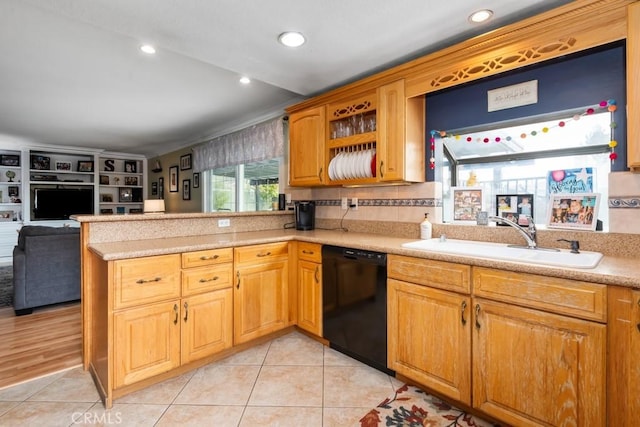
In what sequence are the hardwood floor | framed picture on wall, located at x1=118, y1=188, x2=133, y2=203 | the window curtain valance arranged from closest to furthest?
1. the hardwood floor
2. the window curtain valance
3. framed picture on wall, located at x1=118, y1=188, x2=133, y2=203

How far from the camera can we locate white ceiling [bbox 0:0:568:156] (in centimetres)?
179

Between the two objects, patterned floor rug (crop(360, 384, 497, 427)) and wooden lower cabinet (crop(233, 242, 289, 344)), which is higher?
wooden lower cabinet (crop(233, 242, 289, 344))

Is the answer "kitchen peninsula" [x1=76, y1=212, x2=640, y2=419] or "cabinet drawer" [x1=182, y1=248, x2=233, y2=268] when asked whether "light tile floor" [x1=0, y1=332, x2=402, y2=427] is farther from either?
"cabinet drawer" [x1=182, y1=248, x2=233, y2=268]

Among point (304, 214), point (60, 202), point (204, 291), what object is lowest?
point (204, 291)

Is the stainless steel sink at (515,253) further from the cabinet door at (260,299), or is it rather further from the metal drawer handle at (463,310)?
the cabinet door at (260,299)

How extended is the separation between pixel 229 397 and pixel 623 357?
1.91m

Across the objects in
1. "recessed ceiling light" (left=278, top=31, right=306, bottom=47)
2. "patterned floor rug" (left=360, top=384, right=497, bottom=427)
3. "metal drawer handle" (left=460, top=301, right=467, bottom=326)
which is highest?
"recessed ceiling light" (left=278, top=31, right=306, bottom=47)

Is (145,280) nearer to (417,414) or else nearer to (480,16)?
(417,414)

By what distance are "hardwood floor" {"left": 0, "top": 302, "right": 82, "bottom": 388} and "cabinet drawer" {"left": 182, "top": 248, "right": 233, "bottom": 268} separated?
1.18 meters

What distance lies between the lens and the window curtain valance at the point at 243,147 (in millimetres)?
3875

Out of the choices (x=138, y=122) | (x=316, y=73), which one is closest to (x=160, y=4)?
(x=316, y=73)

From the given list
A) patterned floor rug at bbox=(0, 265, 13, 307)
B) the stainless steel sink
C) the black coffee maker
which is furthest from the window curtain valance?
patterned floor rug at bbox=(0, 265, 13, 307)

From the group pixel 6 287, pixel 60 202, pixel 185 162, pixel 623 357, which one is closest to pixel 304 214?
pixel 623 357
